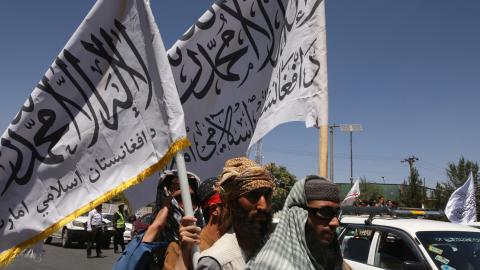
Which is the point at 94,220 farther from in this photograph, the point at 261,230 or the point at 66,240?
the point at 261,230

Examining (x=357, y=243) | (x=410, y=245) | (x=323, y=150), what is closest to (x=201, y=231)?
(x=323, y=150)

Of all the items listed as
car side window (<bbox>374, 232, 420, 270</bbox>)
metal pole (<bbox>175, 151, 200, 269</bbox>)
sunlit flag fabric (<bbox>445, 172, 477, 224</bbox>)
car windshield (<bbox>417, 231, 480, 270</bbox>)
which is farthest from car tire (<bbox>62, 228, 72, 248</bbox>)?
metal pole (<bbox>175, 151, 200, 269</bbox>)

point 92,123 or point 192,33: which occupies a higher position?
point 192,33

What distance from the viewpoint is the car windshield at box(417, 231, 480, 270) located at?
17.5 ft

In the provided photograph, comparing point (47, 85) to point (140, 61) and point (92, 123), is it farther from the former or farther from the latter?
point (140, 61)

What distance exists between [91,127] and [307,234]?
1399mm

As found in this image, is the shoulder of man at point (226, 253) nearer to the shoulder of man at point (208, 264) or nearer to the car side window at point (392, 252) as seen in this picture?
the shoulder of man at point (208, 264)

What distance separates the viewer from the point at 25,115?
2.84 m

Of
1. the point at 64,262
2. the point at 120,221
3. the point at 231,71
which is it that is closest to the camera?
the point at 231,71

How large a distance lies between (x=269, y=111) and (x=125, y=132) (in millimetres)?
1070

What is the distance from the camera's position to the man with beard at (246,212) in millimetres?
2385

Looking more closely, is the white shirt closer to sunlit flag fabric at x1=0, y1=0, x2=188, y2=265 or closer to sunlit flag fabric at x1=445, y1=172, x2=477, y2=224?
sunlit flag fabric at x1=445, y1=172, x2=477, y2=224

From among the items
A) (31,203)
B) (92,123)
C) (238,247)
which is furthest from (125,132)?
(238,247)

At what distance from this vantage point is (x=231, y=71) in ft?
12.4
